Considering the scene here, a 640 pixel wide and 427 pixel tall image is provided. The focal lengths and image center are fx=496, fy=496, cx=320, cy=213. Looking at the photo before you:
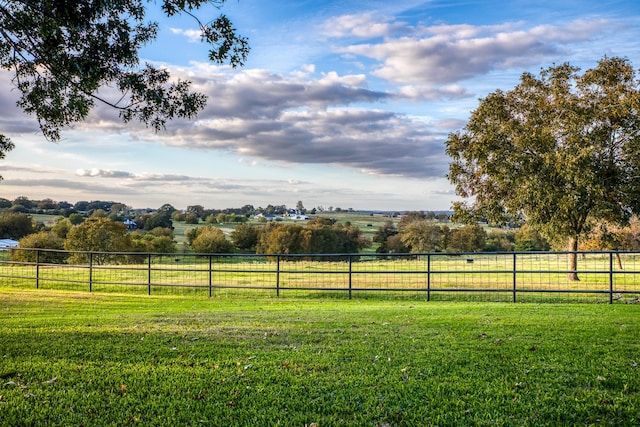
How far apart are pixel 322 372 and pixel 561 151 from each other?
68.8 ft

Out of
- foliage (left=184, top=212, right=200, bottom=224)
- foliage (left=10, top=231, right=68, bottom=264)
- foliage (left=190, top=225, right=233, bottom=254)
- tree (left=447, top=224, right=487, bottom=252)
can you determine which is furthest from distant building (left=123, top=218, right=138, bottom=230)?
tree (left=447, top=224, right=487, bottom=252)

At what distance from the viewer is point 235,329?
8750mm

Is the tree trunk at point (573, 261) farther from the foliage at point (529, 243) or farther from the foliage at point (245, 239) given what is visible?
the foliage at point (245, 239)

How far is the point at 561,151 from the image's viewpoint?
23.0 m

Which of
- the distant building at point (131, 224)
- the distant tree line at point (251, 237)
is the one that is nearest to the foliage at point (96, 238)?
the distant tree line at point (251, 237)

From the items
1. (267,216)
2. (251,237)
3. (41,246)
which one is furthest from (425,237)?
(41,246)

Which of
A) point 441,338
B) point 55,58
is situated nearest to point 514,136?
point 441,338

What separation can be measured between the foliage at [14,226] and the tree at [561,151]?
2563 inches

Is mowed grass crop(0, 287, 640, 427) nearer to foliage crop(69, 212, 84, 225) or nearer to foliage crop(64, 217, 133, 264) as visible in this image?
foliage crop(64, 217, 133, 264)

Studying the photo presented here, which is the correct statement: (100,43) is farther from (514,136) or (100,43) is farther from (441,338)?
(514,136)

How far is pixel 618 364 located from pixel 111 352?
6738 millimetres

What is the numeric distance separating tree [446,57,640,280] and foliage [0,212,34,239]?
2563 inches

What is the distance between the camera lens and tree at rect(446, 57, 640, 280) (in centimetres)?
2288

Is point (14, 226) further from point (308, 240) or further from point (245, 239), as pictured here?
point (308, 240)
